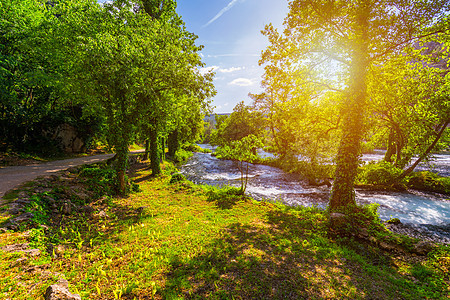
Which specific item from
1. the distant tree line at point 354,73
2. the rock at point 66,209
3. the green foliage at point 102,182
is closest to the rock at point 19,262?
the rock at point 66,209

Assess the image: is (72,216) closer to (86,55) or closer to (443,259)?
(86,55)

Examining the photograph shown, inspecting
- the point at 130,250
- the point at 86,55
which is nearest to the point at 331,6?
the point at 86,55

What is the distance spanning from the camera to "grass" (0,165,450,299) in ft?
13.3

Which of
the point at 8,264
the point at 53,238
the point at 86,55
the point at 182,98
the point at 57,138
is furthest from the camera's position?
the point at 57,138

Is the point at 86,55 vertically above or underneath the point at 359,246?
above

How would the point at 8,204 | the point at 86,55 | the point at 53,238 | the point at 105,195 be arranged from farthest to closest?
the point at 105,195
the point at 86,55
the point at 8,204
the point at 53,238

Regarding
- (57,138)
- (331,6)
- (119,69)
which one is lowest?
(57,138)

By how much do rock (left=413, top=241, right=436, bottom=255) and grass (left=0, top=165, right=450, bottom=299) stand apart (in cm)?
18

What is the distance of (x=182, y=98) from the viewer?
55.7ft

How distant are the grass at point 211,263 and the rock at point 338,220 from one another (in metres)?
0.47

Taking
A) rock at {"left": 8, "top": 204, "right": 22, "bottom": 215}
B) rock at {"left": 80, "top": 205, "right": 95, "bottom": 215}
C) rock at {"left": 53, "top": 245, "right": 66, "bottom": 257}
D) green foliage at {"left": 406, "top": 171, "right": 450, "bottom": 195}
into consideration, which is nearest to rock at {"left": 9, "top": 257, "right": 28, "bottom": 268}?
rock at {"left": 53, "top": 245, "right": 66, "bottom": 257}

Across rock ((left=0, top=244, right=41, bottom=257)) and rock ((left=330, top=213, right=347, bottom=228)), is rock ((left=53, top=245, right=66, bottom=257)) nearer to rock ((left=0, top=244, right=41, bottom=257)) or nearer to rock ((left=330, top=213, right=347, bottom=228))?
rock ((left=0, top=244, right=41, bottom=257))

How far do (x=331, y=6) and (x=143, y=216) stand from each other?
13.4 metres

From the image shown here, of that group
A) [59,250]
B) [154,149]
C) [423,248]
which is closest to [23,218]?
[59,250]
